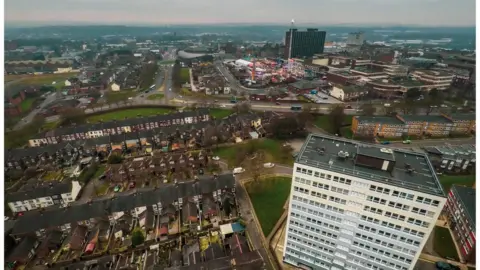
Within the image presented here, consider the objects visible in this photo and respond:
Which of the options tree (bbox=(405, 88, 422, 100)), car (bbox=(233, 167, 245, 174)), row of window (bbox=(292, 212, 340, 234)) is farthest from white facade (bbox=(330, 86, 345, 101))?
row of window (bbox=(292, 212, 340, 234))

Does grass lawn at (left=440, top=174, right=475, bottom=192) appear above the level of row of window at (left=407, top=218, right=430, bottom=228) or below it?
below

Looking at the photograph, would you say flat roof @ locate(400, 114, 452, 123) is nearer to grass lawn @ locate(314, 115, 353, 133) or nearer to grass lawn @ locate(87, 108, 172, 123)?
grass lawn @ locate(314, 115, 353, 133)

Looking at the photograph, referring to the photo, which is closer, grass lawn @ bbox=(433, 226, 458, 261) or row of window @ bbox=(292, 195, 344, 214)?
row of window @ bbox=(292, 195, 344, 214)

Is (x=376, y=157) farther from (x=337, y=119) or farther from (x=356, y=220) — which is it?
(x=337, y=119)

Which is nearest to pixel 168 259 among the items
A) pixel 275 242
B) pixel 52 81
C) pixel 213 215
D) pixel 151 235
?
pixel 151 235

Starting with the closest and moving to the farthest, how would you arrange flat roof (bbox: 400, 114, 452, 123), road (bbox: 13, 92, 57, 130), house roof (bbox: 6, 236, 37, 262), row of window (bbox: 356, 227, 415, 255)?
1. row of window (bbox: 356, 227, 415, 255)
2. house roof (bbox: 6, 236, 37, 262)
3. flat roof (bbox: 400, 114, 452, 123)
4. road (bbox: 13, 92, 57, 130)

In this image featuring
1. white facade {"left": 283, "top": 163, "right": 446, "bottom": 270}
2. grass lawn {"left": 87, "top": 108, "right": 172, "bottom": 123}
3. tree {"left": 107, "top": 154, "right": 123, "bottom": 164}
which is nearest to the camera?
white facade {"left": 283, "top": 163, "right": 446, "bottom": 270}
